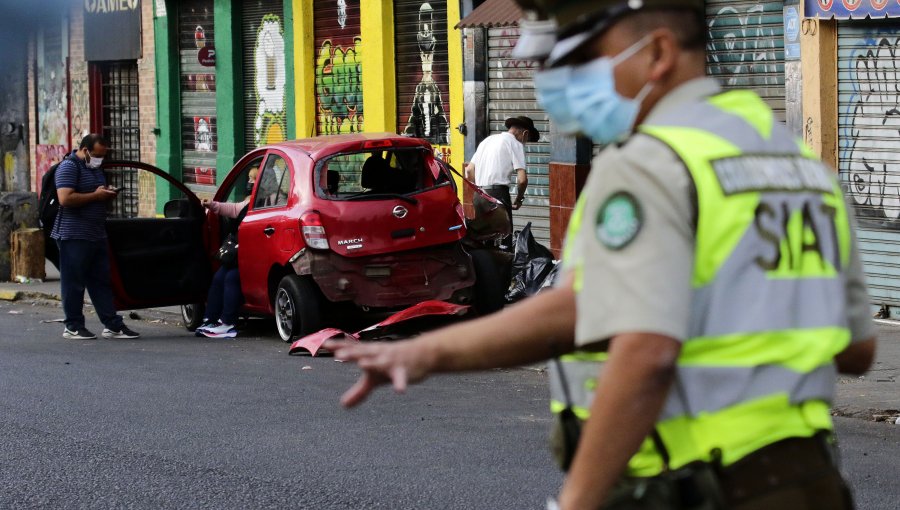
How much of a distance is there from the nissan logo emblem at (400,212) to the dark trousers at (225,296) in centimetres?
168

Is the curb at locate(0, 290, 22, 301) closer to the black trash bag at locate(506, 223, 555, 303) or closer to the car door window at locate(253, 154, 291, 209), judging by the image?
the car door window at locate(253, 154, 291, 209)

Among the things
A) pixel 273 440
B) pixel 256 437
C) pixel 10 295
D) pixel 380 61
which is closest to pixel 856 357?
pixel 273 440

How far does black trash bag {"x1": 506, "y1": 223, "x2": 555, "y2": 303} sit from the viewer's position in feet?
44.2

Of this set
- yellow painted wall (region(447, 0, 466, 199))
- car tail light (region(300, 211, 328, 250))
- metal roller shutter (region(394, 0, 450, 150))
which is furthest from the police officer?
metal roller shutter (region(394, 0, 450, 150))

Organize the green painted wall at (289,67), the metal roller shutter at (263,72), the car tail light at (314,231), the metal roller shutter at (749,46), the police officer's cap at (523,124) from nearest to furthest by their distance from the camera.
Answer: the car tail light at (314,231), the metal roller shutter at (749,46), the police officer's cap at (523,124), the green painted wall at (289,67), the metal roller shutter at (263,72)

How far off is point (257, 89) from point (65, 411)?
15005 millimetres

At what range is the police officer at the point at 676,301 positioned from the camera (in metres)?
2.08

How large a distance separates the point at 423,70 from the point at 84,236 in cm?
784

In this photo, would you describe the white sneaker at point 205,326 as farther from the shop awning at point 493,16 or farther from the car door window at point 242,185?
the shop awning at point 493,16

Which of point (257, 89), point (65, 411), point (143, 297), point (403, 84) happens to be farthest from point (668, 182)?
point (257, 89)

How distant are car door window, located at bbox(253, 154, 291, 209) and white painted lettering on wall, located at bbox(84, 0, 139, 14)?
46.5 feet

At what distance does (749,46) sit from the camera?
14453mm

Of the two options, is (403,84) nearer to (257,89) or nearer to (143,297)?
(257,89)

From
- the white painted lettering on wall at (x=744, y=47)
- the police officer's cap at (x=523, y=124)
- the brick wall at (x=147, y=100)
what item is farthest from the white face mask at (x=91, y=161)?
the brick wall at (x=147, y=100)
